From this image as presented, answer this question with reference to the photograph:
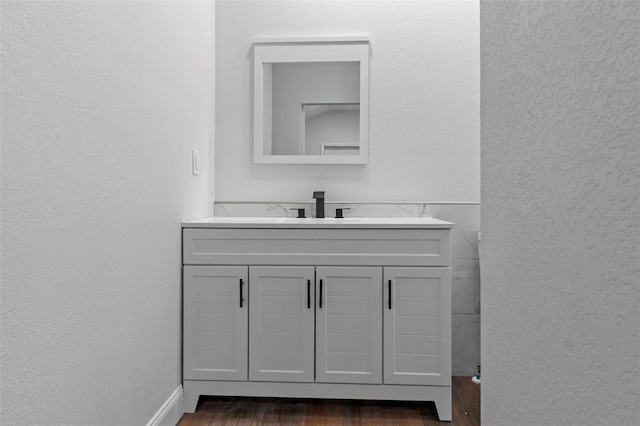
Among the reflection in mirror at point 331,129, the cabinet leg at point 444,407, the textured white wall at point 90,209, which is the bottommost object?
the cabinet leg at point 444,407

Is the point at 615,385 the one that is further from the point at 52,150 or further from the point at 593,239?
the point at 52,150

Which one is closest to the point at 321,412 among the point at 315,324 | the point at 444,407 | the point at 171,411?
the point at 315,324

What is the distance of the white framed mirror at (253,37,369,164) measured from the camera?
240 cm

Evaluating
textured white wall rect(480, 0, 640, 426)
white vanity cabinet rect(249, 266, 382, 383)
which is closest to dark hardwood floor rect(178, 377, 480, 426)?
white vanity cabinet rect(249, 266, 382, 383)

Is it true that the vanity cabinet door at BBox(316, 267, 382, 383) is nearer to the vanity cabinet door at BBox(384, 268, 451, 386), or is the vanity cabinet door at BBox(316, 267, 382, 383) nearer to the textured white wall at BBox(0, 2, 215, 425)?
the vanity cabinet door at BBox(384, 268, 451, 386)

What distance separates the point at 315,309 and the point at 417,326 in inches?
17.4

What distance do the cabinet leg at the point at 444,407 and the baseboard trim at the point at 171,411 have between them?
42.8 inches

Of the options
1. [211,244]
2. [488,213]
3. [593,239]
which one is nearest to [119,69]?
[211,244]

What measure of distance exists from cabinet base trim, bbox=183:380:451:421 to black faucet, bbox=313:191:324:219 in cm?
84

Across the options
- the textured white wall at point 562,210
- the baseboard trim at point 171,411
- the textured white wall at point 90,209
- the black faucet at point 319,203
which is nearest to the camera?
the textured white wall at point 562,210

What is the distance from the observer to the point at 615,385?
0.42m

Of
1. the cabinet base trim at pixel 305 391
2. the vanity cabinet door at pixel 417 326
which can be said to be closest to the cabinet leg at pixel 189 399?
the cabinet base trim at pixel 305 391

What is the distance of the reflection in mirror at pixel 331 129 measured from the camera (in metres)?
2.41

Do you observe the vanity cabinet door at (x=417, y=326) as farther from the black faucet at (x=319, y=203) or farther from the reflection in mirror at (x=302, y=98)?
the reflection in mirror at (x=302, y=98)
